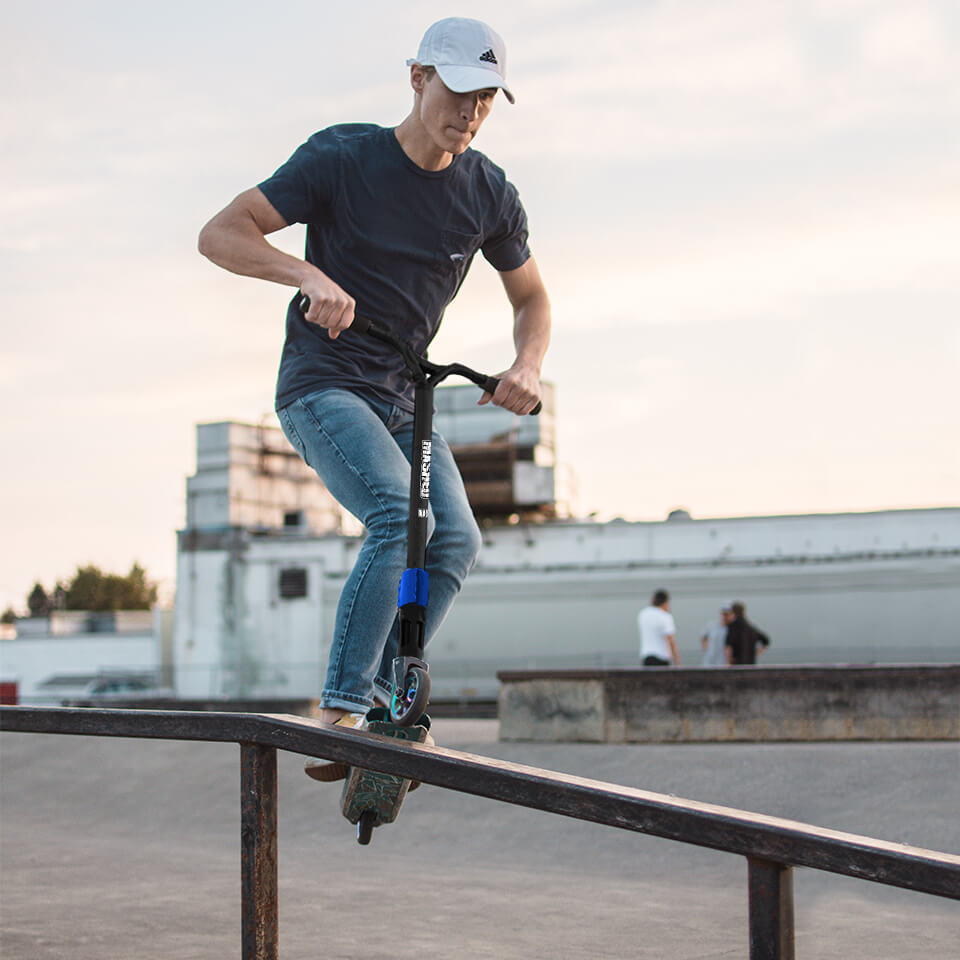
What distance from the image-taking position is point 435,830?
Result: 7.39 metres

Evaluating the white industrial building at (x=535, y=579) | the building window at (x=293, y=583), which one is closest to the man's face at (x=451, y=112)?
the white industrial building at (x=535, y=579)

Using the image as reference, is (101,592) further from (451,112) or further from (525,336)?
(451,112)

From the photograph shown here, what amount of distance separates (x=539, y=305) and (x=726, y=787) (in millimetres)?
5026

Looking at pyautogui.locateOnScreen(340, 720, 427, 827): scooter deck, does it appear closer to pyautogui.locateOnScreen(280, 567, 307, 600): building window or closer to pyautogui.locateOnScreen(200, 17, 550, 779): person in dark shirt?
pyautogui.locateOnScreen(200, 17, 550, 779): person in dark shirt

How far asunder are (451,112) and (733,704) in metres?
9.01

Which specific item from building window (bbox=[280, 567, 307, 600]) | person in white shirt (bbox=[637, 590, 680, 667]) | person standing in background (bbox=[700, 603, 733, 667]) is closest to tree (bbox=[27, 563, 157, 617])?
building window (bbox=[280, 567, 307, 600])

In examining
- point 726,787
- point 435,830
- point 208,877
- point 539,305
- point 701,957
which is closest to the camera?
point 701,957

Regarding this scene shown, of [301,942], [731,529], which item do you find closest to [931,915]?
[301,942]

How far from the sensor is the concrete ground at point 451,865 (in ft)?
13.8

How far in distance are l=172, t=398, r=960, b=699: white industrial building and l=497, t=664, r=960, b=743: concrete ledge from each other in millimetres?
19950

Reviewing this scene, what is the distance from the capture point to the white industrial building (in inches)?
1209

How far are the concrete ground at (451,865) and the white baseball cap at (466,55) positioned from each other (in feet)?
8.72

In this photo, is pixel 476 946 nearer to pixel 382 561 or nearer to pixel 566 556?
pixel 382 561

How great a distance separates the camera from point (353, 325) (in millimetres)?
3525
